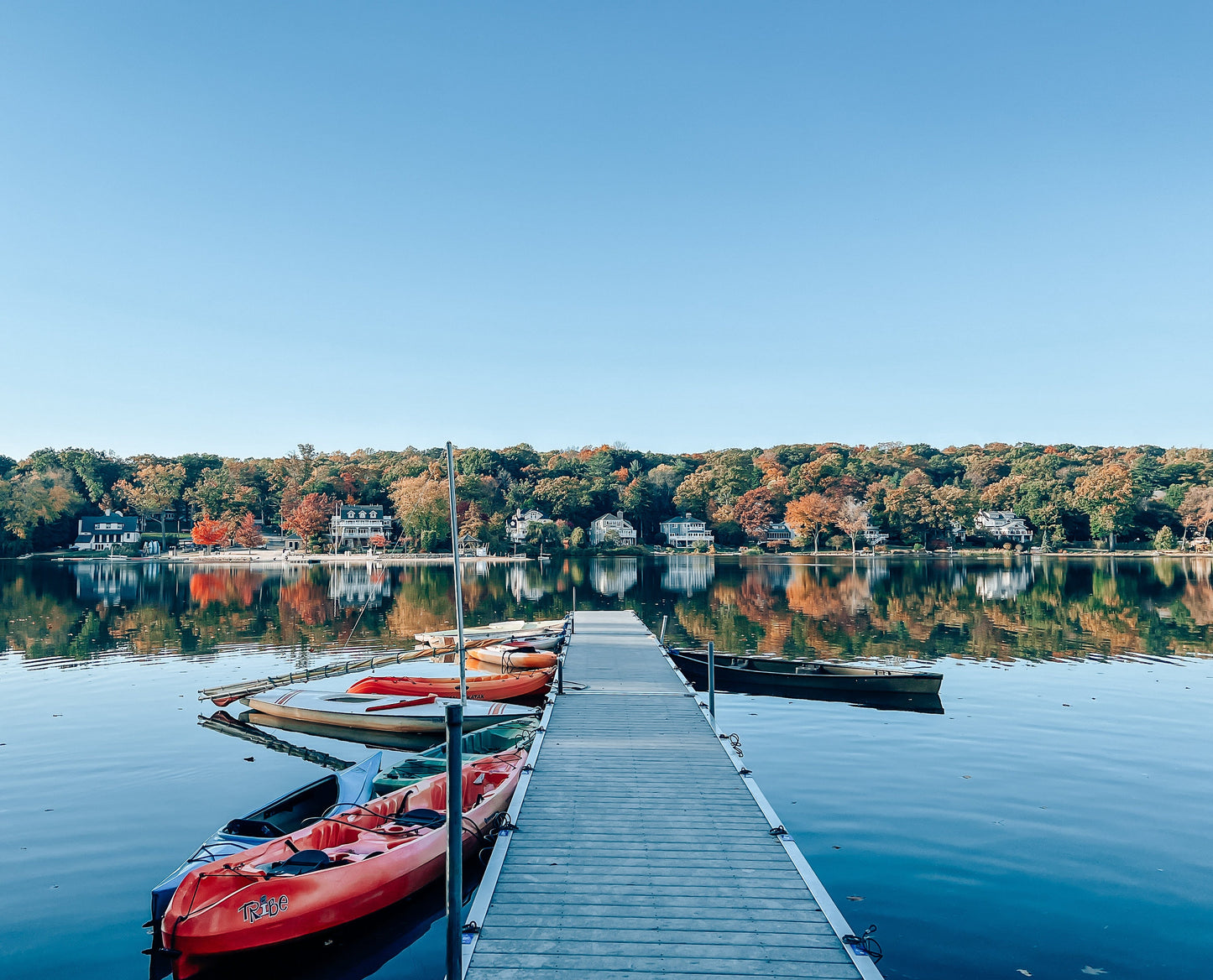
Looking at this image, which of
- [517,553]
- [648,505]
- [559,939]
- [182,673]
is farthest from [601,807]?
[648,505]

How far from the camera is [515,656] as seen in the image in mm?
21531

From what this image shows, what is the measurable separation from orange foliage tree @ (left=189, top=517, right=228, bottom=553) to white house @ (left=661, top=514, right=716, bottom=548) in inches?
2579

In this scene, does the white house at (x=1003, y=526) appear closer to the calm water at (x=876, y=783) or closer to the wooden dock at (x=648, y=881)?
the calm water at (x=876, y=783)

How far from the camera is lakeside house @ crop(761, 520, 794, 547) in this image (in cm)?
11081

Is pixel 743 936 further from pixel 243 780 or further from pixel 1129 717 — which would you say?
pixel 1129 717

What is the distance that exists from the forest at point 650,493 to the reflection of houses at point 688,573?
13.9 m

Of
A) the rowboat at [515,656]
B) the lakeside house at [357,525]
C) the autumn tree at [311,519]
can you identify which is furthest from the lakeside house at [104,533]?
the rowboat at [515,656]

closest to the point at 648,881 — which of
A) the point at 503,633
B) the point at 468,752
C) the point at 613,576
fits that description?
the point at 468,752

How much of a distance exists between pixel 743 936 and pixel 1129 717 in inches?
601

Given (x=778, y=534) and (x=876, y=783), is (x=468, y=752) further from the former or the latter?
(x=778, y=534)

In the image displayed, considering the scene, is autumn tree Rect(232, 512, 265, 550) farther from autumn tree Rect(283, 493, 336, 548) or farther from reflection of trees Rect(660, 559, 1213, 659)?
reflection of trees Rect(660, 559, 1213, 659)

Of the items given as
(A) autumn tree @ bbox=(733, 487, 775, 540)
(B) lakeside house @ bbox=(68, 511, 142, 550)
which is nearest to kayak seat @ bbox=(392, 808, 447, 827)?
(A) autumn tree @ bbox=(733, 487, 775, 540)

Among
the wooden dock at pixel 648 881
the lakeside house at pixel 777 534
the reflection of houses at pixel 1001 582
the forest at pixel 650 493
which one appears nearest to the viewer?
the wooden dock at pixel 648 881

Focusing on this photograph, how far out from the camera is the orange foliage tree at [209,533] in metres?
108
